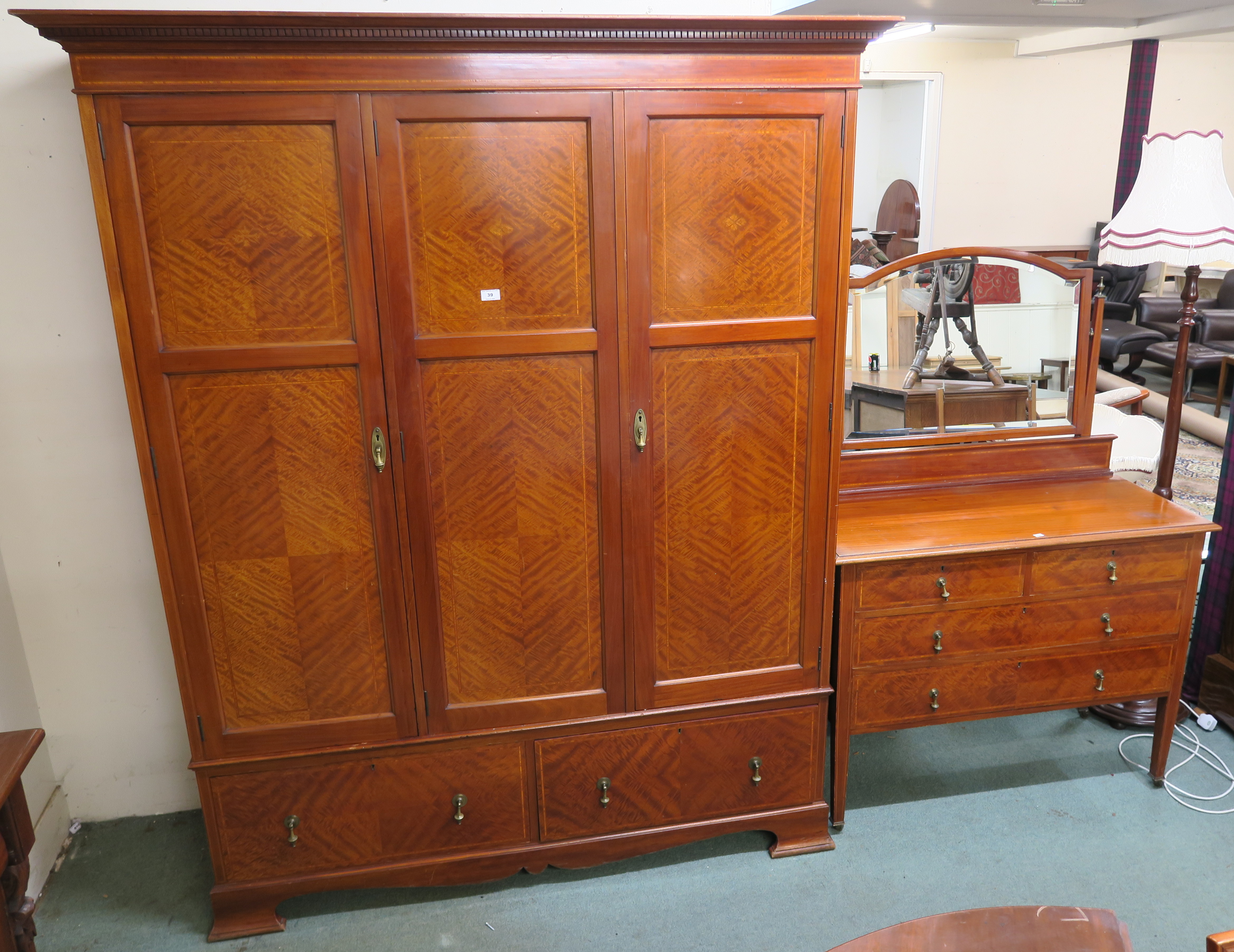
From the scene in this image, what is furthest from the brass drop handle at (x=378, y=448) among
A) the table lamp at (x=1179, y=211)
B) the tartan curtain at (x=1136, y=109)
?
the tartan curtain at (x=1136, y=109)

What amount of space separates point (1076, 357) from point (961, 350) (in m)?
0.36

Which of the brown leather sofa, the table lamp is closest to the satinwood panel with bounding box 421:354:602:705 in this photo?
the table lamp

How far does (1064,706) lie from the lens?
2.44 metres

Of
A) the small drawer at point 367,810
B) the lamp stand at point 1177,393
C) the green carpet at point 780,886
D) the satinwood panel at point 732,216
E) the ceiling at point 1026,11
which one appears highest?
the ceiling at point 1026,11

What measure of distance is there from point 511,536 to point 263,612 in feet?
→ 1.87

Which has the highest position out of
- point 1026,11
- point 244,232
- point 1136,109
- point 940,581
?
point 1136,109

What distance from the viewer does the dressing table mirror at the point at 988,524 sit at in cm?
228

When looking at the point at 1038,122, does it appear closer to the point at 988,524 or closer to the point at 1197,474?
the point at 1197,474

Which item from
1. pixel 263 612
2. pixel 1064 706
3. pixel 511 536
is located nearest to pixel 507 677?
pixel 511 536

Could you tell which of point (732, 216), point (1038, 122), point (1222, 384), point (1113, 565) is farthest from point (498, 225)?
point (1038, 122)

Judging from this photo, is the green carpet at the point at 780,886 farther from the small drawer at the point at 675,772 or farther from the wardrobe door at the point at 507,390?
the wardrobe door at the point at 507,390

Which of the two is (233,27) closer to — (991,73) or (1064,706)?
(1064,706)

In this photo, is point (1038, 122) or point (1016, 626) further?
point (1038, 122)

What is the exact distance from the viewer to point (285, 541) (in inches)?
76.7
